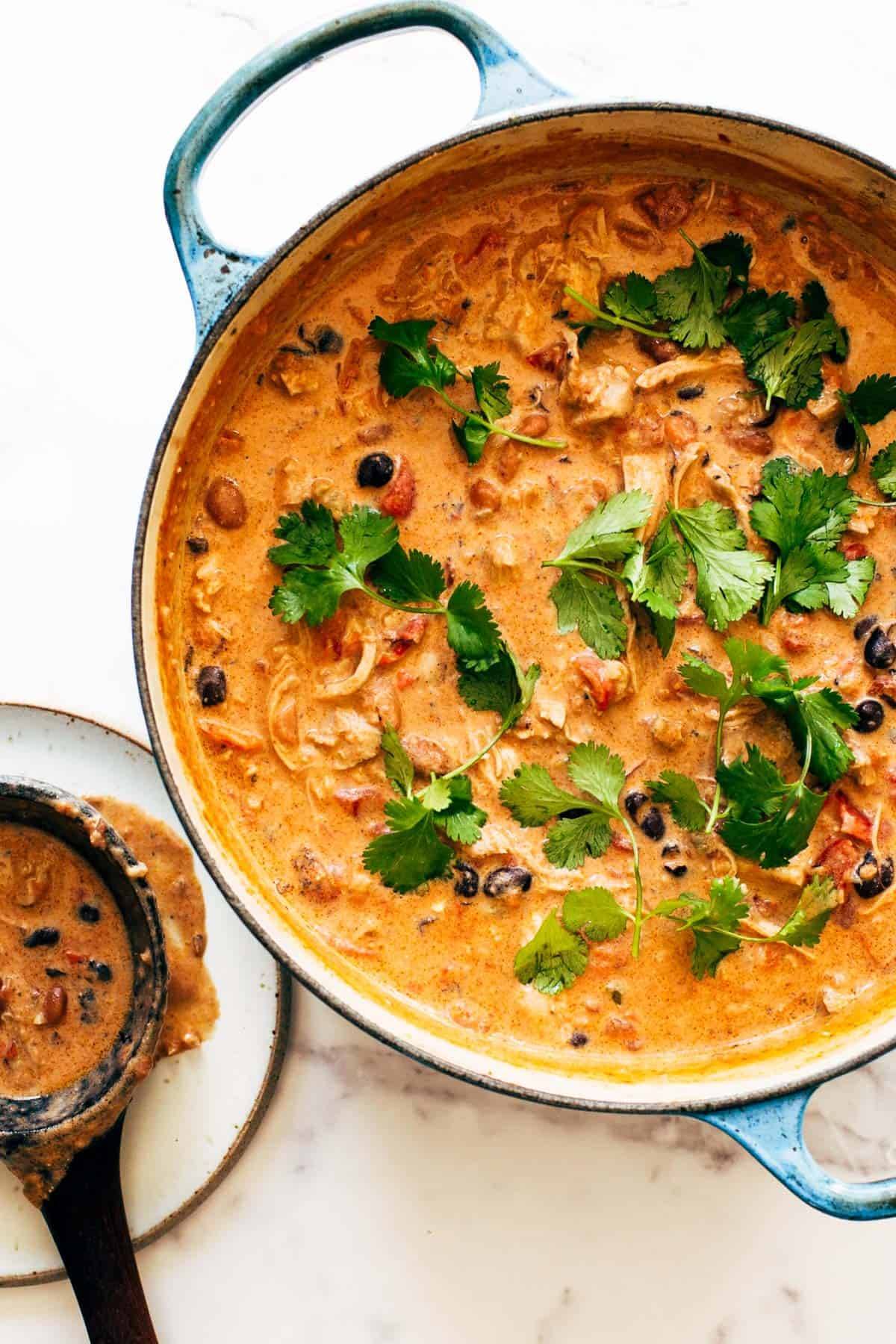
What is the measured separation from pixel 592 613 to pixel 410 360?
0.66 m

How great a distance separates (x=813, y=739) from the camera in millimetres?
2627

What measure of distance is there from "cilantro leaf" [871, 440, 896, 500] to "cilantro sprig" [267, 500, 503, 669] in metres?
0.91

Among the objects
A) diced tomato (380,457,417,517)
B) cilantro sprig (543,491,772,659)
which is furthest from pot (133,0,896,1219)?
cilantro sprig (543,491,772,659)

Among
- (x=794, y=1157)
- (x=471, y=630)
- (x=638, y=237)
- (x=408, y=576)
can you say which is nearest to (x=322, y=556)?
(x=408, y=576)

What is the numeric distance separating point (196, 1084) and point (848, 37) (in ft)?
9.59

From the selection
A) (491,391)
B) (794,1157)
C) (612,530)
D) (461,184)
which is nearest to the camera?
(794,1157)

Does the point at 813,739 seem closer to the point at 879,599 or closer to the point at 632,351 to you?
the point at 879,599

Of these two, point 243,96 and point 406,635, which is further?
point 406,635

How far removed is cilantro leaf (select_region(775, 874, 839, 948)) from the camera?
2639mm

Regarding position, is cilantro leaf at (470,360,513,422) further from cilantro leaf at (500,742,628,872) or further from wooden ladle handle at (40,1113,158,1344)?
wooden ladle handle at (40,1113,158,1344)

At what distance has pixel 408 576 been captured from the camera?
8.58ft

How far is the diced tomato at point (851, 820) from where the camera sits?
107 inches

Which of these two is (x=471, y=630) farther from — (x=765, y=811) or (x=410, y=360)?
(x=765, y=811)

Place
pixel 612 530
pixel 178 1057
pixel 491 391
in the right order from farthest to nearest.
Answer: pixel 178 1057, pixel 491 391, pixel 612 530
